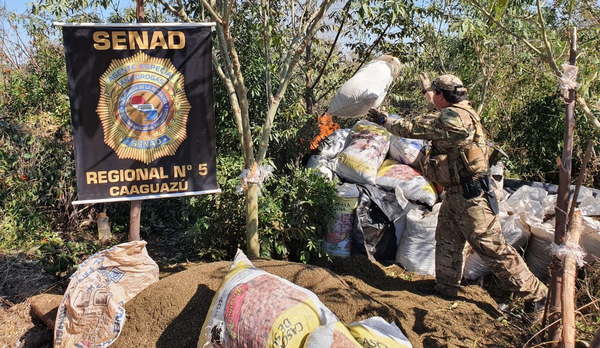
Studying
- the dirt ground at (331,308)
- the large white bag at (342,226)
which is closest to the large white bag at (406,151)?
the large white bag at (342,226)

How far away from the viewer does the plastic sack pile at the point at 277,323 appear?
1960mm

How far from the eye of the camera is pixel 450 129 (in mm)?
2977

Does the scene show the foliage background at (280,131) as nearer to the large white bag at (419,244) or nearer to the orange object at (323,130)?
the orange object at (323,130)

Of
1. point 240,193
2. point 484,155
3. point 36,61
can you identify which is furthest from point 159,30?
point 36,61

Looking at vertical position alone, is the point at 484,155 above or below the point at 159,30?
below

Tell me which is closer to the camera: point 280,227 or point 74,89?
point 74,89

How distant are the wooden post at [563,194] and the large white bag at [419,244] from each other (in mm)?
1592

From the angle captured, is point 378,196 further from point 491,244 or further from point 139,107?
point 139,107

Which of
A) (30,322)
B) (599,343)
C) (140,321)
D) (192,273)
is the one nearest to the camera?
(599,343)

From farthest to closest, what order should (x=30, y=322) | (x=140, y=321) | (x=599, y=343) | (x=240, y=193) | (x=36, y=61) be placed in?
(x=36, y=61) < (x=240, y=193) < (x=30, y=322) < (x=140, y=321) < (x=599, y=343)

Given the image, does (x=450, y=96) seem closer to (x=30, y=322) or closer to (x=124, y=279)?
(x=124, y=279)

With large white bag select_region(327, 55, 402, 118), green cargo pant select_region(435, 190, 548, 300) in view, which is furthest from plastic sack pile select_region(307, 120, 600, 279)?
large white bag select_region(327, 55, 402, 118)

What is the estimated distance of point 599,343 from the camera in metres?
1.30

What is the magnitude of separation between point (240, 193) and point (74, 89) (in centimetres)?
139
